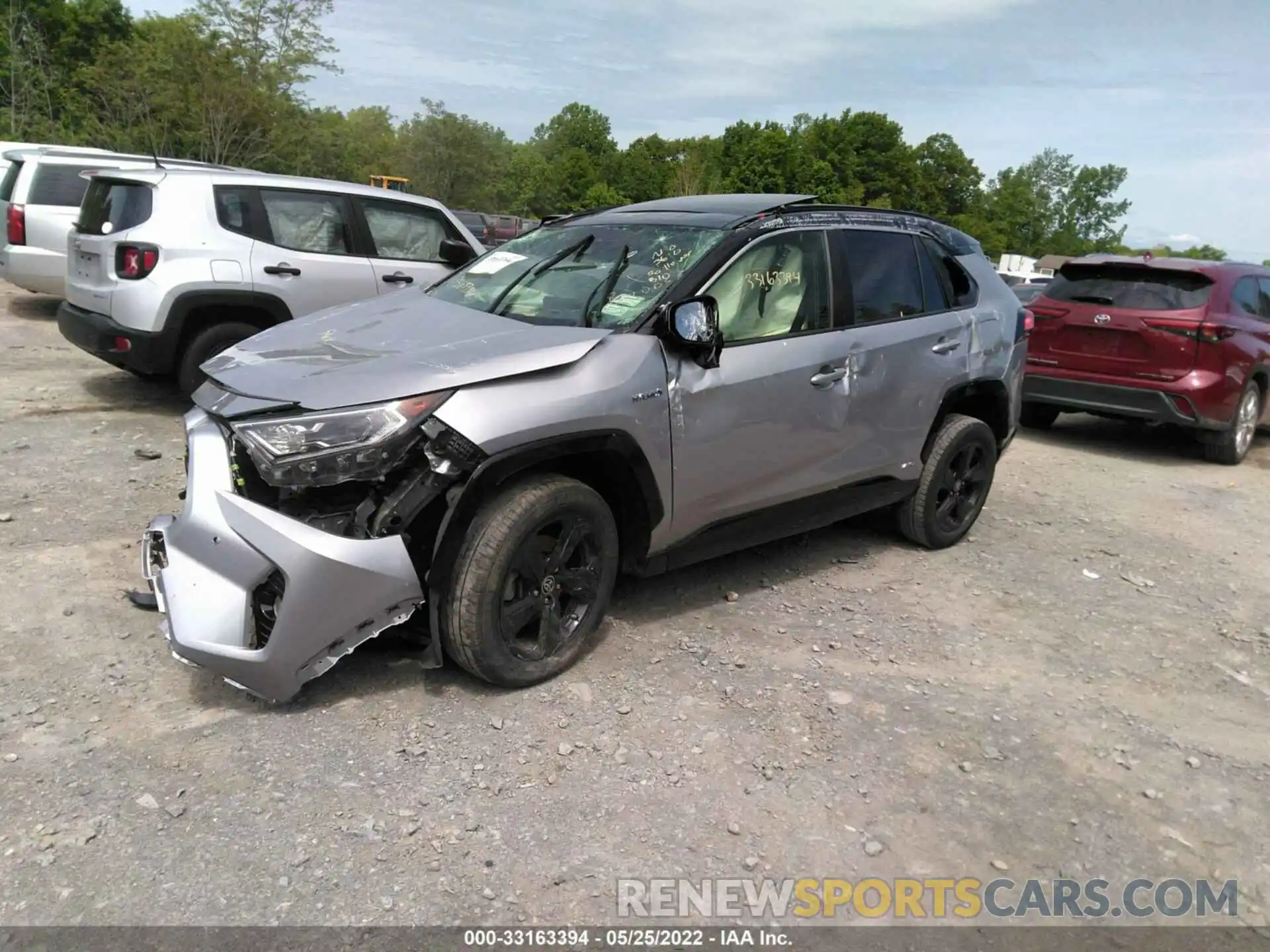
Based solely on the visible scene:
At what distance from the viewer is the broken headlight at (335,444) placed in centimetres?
294

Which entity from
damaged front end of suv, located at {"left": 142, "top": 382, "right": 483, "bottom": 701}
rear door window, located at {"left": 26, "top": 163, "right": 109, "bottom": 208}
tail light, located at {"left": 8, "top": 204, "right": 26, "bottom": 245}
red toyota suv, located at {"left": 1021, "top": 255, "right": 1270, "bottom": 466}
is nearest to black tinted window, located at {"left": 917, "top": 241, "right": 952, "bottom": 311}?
damaged front end of suv, located at {"left": 142, "top": 382, "right": 483, "bottom": 701}

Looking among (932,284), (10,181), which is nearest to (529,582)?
(932,284)

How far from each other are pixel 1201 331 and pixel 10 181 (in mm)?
11839

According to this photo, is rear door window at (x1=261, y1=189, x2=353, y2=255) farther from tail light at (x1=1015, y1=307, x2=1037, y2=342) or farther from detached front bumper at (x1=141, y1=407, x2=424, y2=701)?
tail light at (x1=1015, y1=307, x2=1037, y2=342)

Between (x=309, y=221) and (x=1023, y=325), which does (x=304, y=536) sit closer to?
(x=1023, y=325)

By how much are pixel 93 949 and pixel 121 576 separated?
7.36ft

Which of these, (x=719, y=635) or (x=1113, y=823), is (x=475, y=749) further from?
(x=1113, y=823)

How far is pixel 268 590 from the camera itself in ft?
9.66

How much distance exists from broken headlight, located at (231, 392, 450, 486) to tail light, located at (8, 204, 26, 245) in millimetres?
8657

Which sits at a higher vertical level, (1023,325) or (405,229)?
(405,229)

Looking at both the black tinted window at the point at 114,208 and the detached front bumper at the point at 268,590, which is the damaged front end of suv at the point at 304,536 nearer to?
the detached front bumper at the point at 268,590

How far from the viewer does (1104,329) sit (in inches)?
317

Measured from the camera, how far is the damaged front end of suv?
2.91 m

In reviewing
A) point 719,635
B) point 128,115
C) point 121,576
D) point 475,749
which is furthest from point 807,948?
point 128,115
